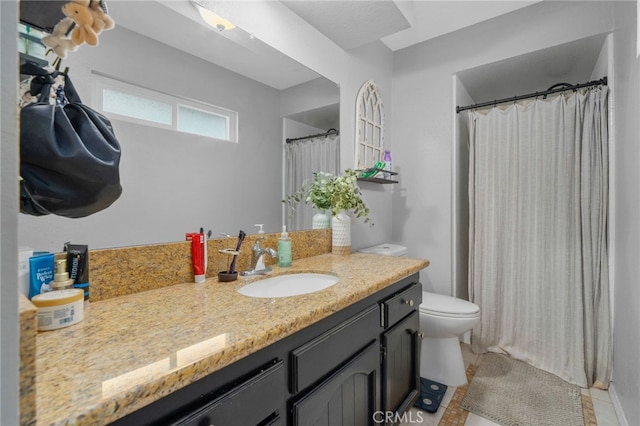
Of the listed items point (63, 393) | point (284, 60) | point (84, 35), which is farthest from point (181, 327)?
point (284, 60)

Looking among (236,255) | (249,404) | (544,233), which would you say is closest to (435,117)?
(544,233)

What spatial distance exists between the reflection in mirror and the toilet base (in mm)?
1274

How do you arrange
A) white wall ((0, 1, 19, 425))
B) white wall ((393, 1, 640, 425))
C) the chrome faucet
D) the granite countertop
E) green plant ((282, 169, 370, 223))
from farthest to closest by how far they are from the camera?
1. green plant ((282, 169, 370, 223))
2. white wall ((393, 1, 640, 425))
3. the chrome faucet
4. the granite countertop
5. white wall ((0, 1, 19, 425))

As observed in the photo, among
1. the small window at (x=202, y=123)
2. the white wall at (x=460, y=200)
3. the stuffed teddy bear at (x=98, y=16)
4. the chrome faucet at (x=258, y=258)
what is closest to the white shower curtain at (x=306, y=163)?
the chrome faucet at (x=258, y=258)

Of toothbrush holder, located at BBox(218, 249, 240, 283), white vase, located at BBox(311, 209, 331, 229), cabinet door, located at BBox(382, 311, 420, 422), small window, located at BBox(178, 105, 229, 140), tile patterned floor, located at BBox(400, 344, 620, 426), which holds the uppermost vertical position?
small window, located at BBox(178, 105, 229, 140)

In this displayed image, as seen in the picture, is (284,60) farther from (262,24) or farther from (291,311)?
(291,311)

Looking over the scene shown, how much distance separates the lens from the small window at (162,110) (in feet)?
3.00

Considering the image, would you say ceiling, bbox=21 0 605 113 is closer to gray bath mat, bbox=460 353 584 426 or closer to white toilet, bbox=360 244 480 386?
white toilet, bbox=360 244 480 386

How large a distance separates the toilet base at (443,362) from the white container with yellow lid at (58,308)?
185 centimetres

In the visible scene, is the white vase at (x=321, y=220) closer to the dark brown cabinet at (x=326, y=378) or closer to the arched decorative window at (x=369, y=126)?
the arched decorative window at (x=369, y=126)

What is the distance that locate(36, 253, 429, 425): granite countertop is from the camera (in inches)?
17.4

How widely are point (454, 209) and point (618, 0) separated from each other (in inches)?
57.2

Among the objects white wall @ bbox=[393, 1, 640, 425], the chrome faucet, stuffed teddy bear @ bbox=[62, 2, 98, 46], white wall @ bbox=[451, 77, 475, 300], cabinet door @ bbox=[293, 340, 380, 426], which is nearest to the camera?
stuffed teddy bear @ bbox=[62, 2, 98, 46]

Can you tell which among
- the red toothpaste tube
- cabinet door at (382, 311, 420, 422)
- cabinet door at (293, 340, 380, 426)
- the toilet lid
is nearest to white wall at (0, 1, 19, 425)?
cabinet door at (293, 340, 380, 426)
